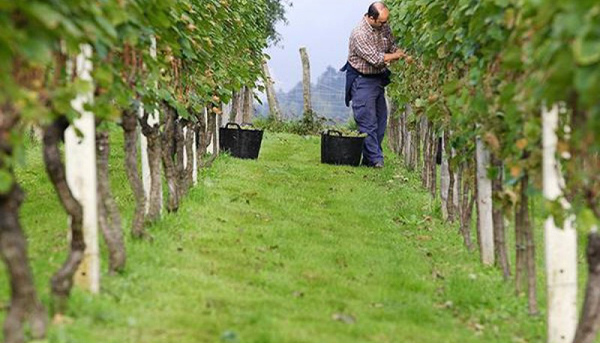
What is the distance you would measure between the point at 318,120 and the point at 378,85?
34.0 ft

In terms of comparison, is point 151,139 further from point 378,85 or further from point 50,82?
point 378,85

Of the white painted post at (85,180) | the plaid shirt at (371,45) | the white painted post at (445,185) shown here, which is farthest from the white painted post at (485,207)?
the plaid shirt at (371,45)

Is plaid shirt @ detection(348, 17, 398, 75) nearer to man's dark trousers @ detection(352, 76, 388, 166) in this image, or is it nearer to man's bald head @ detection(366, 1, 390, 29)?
man's bald head @ detection(366, 1, 390, 29)

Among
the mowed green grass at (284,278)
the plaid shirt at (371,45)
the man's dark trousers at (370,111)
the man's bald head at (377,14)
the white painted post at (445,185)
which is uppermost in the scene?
the man's bald head at (377,14)

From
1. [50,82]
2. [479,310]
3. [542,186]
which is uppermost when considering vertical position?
[50,82]

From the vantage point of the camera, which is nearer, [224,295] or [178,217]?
[224,295]

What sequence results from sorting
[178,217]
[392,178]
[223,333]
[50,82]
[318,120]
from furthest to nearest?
[318,120] → [392,178] → [178,217] → [223,333] → [50,82]

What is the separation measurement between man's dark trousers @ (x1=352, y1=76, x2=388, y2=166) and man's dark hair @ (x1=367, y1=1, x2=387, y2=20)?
964 millimetres

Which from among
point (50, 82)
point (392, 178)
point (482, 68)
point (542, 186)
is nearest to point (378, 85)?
point (392, 178)

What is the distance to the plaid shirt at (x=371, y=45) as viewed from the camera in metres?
14.0

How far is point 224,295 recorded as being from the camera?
578cm

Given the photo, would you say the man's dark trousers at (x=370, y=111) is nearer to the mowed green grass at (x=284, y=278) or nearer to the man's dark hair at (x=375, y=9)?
the man's dark hair at (x=375, y=9)

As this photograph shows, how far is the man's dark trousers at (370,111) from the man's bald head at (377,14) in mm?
865

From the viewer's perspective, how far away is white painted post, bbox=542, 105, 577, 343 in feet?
16.5
